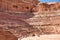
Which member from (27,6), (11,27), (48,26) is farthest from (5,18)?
(27,6)

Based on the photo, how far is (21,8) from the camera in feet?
58.0

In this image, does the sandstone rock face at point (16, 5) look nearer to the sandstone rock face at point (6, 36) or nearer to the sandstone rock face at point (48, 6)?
the sandstone rock face at point (48, 6)

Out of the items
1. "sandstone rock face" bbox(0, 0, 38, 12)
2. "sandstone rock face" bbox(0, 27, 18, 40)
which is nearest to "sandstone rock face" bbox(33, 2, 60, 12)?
"sandstone rock face" bbox(0, 0, 38, 12)

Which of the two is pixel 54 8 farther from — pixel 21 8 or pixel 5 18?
pixel 5 18

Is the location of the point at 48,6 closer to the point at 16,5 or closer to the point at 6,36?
the point at 16,5

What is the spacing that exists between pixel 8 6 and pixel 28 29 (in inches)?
259

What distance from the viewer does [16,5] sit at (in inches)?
689

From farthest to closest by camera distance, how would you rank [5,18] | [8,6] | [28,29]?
[8,6]
[5,18]
[28,29]

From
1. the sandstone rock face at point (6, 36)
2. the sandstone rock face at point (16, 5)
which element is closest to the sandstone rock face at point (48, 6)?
the sandstone rock face at point (16, 5)

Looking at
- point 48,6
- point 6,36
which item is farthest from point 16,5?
point 6,36

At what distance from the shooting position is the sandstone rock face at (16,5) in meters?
16.0

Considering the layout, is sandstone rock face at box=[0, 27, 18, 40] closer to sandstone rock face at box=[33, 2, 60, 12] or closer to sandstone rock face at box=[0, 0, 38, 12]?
sandstone rock face at box=[0, 0, 38, 12]

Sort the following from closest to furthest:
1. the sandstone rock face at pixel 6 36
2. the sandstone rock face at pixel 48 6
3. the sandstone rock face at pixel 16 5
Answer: the sandstone rock face at pixel 6 36
the sandstone rock face at pixel 16 5
the sandstone rock face at pixel 48 6

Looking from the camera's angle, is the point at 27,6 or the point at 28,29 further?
the point at 27,6
